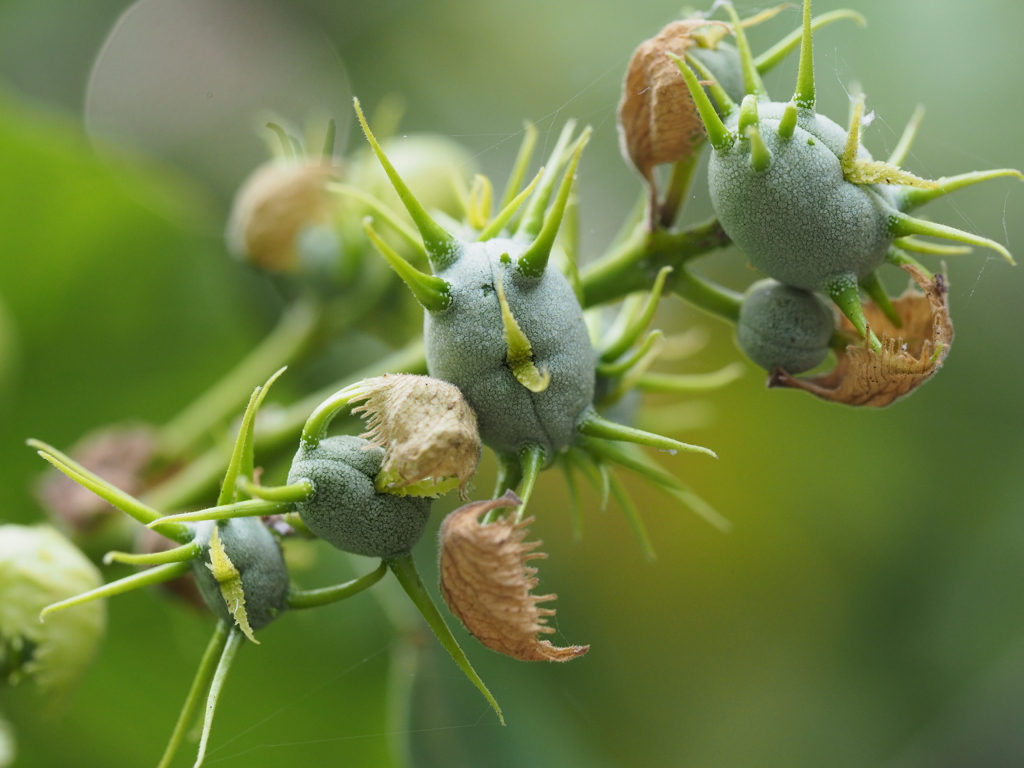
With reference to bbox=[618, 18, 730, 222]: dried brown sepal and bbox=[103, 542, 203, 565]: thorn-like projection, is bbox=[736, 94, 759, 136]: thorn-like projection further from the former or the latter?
bbox=[103, 542, 203, 565]: thorn-like projection

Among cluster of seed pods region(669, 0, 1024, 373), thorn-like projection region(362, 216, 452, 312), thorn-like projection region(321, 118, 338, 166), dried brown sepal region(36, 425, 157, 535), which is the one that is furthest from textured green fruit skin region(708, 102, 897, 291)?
dried brown sepal region(36, 425, 157, 535)

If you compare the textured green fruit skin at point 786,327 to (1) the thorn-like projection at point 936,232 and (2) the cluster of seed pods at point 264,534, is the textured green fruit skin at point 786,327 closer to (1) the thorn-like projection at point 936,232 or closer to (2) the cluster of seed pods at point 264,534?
(1) the thorn-like projection at point 936,232

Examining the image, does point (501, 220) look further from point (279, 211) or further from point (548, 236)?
point (279, 211)

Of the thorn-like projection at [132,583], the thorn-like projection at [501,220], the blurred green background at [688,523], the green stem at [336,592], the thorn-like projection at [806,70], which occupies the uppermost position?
the thorn-like projection at [806,70]

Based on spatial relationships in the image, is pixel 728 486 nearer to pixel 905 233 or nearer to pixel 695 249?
pixel 695 249

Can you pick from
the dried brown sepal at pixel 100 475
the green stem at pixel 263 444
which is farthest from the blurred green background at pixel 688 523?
the green stem at pixel 263 444
